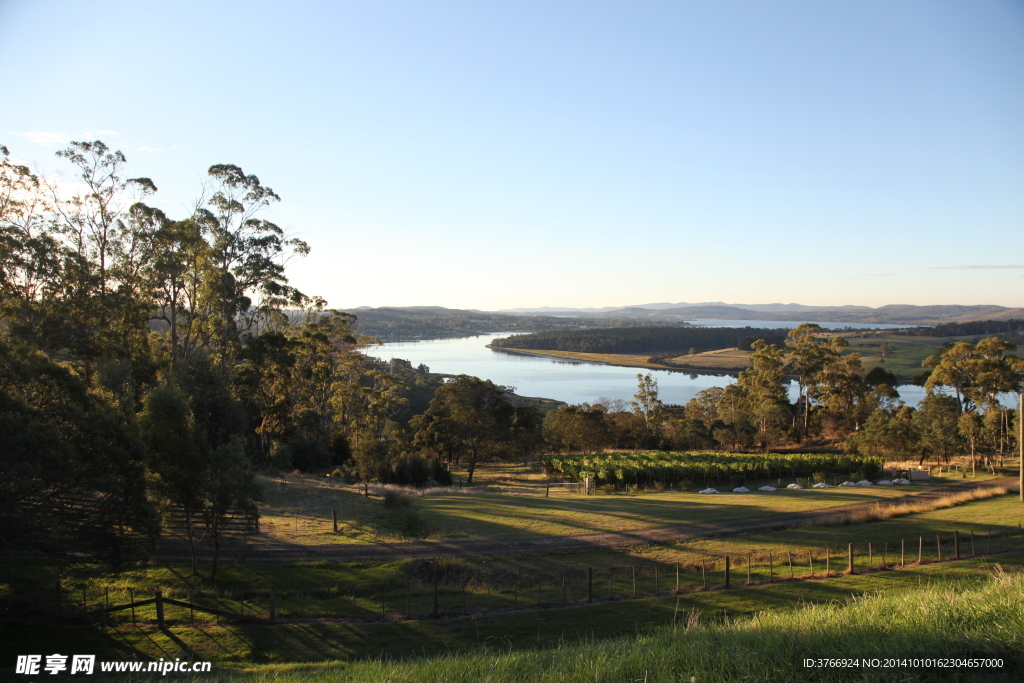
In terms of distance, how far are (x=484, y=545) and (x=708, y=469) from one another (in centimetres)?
1981

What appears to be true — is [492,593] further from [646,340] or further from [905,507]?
[646,340]

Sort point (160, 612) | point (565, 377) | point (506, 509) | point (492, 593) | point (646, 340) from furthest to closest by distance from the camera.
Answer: point (646, 340)
point (565, 377)
point (506, 509)
point (492, 593)
point (160, 612)

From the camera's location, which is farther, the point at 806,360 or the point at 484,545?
the point at 806,360

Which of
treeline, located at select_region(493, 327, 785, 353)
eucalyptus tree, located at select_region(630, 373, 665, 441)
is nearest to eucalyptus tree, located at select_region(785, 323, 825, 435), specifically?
eucalyptus tree, located at select_region(630, 373, 665, 441)

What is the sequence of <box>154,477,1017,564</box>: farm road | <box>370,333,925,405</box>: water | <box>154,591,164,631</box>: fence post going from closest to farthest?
1. <box>154,591,164,631</box>: fence post
2. <box>154,477,1017,564</box>: farm road
3. <box>370,333,925,405</box>: water

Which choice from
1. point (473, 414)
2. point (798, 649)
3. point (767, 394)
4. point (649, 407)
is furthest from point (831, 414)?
point (798, 649)

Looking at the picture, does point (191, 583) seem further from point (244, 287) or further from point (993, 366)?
point (993, 366)

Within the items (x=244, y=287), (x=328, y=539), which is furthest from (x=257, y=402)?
(x=328, y=539)

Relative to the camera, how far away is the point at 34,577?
13.2 m

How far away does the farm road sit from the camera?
16797mm

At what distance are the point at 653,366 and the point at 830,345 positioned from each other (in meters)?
91.1

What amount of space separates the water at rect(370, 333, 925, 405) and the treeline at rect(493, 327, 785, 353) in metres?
16.1

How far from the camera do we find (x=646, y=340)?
179m

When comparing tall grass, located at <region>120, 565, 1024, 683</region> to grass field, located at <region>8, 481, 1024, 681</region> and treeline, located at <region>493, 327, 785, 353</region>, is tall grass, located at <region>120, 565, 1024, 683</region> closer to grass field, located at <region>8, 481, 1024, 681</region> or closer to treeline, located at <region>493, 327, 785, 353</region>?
grass field, located at <region>8, 481, 1024, 681</region>
